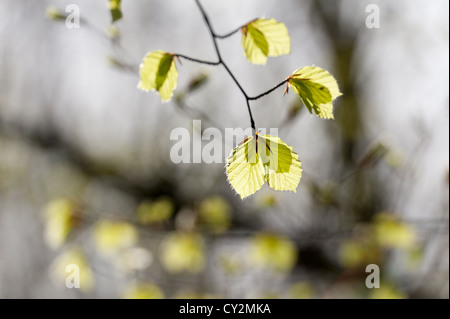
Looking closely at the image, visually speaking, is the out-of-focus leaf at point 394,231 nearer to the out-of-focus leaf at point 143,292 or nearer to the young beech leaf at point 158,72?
the out-of-focus leaf at point 143,292

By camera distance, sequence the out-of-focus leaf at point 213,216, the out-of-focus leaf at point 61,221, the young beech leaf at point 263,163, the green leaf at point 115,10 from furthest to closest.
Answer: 1. the out-of-focus leaf at point 213,216
2. the out-of-focus leaf at point 61,221
3. the green leaf at point 115,10
4. the young beech leaf at point 263,163

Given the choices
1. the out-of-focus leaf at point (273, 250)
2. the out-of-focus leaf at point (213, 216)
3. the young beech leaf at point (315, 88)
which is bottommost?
the young beech leaf at point (315, 88)

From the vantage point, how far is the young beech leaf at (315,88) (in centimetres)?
58

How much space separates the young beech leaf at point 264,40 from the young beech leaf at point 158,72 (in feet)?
0.50

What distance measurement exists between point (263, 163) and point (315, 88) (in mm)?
150

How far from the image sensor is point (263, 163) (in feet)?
1.93

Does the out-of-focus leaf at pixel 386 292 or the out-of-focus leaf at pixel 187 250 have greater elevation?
the out-of-focus leaf at pixel 187 250

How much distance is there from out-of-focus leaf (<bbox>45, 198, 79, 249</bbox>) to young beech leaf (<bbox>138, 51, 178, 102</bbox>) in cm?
119

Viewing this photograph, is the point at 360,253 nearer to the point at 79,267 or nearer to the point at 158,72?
the point at 79,267

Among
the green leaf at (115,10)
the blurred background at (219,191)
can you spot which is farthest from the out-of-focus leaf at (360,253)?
the green leaf at (115,10)

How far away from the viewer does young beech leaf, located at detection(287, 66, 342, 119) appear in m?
0.58

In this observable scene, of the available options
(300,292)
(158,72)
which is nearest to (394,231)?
(300,292)

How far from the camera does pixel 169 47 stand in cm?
374
